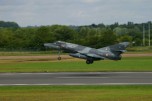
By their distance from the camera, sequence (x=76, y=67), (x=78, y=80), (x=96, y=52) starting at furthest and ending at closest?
(x=76, y=67) → (x=96, y=52) → (x=78, y=80)

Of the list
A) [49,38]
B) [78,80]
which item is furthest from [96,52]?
[49,38]

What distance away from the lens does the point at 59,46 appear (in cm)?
6016

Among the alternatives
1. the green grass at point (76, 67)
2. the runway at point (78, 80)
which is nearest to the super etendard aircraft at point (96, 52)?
the green grass at point (76, 67)

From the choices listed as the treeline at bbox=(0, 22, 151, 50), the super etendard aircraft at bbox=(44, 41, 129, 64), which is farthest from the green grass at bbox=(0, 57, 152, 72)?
the treeline at bbox=(0, 22, 151, 50)

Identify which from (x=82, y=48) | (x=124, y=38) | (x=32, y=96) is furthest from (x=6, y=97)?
(x=124, y=38)

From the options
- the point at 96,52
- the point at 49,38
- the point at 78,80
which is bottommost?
the point at 49,38

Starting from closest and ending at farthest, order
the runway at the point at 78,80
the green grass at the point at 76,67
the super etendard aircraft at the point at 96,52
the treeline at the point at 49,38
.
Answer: the runway at the point at 78,80 < the green grass at the point at 76,67 < the super etendard aircraft at the point at 96,52 < the treeline at the point at 49,38

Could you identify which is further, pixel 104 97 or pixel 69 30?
pixel 69 30

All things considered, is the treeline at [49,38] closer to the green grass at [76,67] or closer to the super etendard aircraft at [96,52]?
the green grass at [76,67]

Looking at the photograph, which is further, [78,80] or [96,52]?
[96,52]

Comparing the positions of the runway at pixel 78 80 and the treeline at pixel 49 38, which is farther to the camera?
the treeline at pixel 49 38

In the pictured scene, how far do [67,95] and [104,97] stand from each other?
220cm

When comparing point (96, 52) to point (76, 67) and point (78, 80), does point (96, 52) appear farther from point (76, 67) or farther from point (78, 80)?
point (78, 80)

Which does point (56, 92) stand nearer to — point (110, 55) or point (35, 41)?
point (110, 55)
